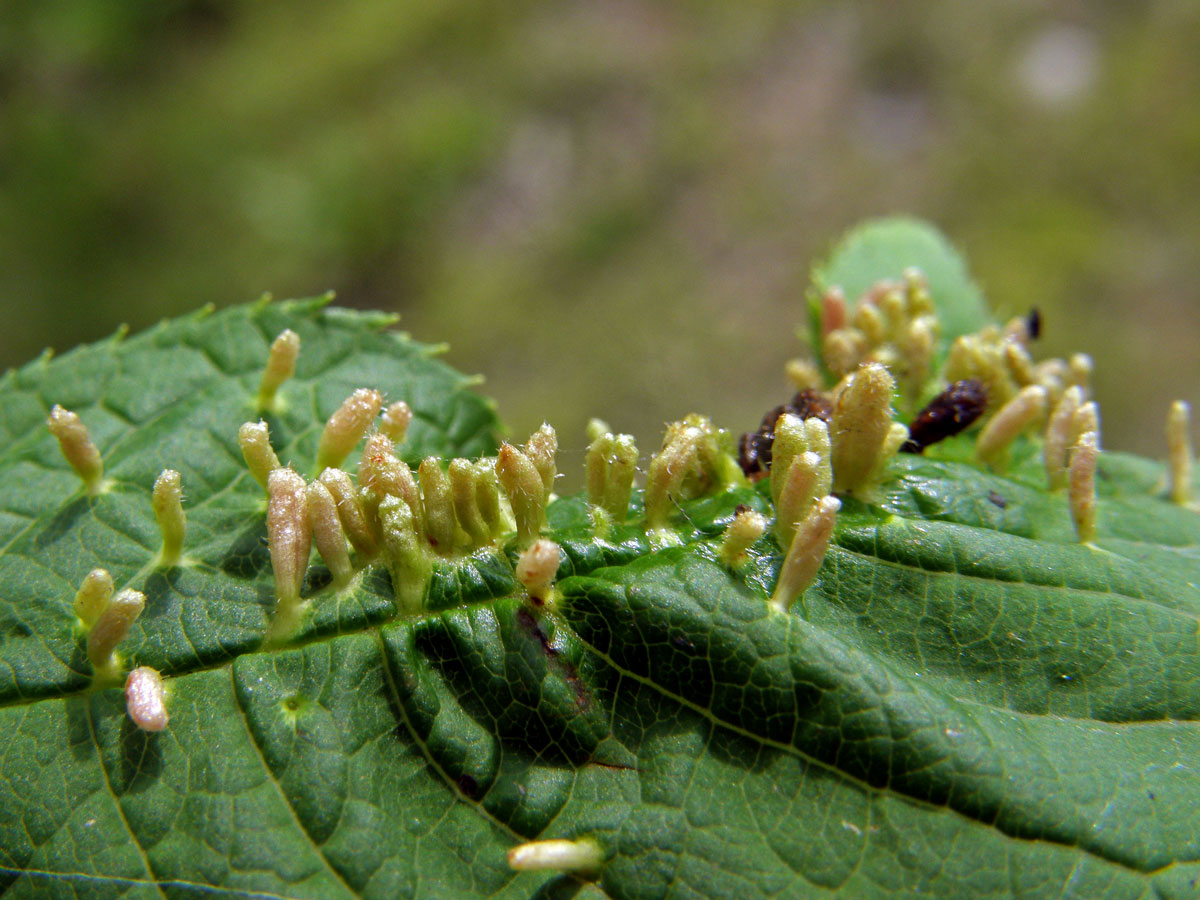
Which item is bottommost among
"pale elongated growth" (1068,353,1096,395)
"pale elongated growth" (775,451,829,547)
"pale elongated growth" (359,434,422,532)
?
"pale elongated growth" (359,434,422,532)

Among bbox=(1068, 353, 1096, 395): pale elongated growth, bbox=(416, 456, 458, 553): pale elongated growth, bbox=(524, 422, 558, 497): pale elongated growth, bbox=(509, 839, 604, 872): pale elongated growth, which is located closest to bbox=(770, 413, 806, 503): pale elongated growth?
bbox=(524, 422, 558, 497): pale elongated growth

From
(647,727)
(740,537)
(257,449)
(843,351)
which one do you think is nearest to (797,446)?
(740,537)

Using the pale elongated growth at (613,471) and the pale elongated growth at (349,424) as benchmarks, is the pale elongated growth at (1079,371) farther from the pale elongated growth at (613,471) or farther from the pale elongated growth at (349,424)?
the pale elongated growth at (349,424)

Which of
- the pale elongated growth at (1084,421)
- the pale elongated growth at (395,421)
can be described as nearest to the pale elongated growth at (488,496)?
the pale elongated growth at (395,421)

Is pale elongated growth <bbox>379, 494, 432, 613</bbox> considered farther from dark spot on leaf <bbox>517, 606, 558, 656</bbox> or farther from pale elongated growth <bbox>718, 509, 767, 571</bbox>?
pale elongated growth <bbox>718, 509, 767, 571</bbox>

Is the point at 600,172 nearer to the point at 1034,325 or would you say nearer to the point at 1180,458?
the point at 1034,325

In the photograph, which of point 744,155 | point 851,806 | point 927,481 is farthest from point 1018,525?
point 744,155

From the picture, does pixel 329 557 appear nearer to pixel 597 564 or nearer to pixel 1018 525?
pixel 597 564
